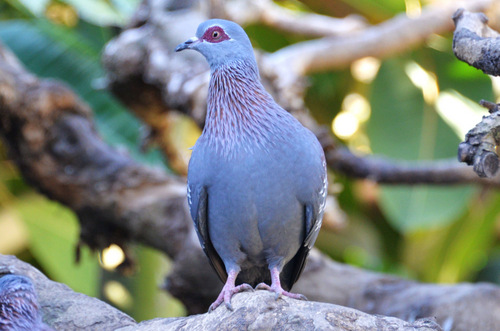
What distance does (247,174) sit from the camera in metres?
2.70

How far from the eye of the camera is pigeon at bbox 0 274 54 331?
2.38m

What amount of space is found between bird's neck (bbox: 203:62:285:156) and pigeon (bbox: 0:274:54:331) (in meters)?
0.99

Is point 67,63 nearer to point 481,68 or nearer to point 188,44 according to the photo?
point 188,44

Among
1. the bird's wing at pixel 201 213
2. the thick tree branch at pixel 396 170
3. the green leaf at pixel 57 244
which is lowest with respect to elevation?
the green leaf at pixel 57 244

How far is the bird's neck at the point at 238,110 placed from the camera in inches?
110

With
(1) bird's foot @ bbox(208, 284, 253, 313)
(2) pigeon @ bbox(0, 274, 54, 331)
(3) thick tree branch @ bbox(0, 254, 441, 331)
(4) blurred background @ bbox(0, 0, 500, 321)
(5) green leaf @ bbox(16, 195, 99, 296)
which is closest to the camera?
(3) thick tree branch @ bbox(0, 254, 441, 331)

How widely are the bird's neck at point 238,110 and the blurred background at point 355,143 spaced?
3224 mm

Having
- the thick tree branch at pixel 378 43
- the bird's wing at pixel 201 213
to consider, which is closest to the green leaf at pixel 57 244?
the thick tree branch at pixel 378 43

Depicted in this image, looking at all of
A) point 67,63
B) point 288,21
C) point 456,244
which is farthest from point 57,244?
point 456,244

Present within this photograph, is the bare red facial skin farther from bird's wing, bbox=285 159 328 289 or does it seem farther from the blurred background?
the blurred background

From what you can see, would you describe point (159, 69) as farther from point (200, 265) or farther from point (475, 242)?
point (475, 242)

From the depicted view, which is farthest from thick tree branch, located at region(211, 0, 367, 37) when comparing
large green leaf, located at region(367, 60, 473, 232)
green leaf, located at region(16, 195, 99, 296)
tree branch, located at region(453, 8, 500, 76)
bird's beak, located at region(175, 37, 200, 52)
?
tree branch, located at region(453, 8, 500, 76)

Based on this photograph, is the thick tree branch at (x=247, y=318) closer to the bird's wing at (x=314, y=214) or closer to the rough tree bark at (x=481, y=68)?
the bird's wing at (x=314, y=214)

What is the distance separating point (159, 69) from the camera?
4.65 m
